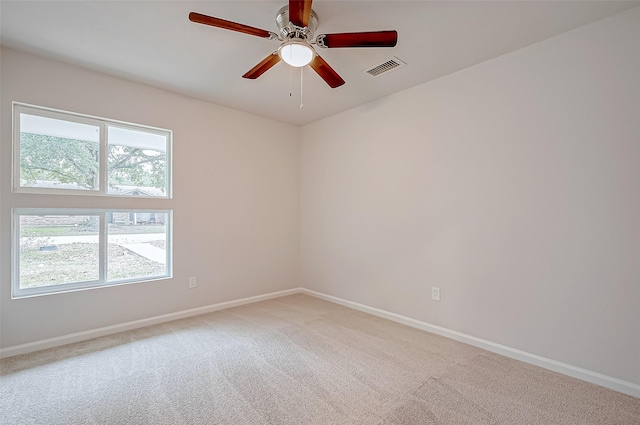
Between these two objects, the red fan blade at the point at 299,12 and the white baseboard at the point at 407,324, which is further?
the white baseboard at the point at 407,324

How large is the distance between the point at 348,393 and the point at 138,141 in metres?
3.22

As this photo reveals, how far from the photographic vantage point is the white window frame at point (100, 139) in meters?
2.54

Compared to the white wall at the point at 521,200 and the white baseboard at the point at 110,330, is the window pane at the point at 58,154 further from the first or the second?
the white wall at the point at 521,200

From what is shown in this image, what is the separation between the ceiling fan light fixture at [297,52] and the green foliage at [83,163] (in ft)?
6.96

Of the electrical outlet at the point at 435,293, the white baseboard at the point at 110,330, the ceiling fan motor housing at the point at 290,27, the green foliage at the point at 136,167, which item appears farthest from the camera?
the green foliage at the point at 136,167

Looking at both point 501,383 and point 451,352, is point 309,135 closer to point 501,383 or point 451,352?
point 451,352

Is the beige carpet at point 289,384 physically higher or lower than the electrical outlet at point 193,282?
lower

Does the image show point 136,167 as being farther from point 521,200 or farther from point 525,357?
point 525,357

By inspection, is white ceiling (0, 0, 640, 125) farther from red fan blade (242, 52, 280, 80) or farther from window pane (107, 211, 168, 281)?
window pane (107, 211, 168, 281)

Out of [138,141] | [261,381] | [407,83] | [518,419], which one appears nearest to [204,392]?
[261,381]

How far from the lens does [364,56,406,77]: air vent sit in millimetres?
2634

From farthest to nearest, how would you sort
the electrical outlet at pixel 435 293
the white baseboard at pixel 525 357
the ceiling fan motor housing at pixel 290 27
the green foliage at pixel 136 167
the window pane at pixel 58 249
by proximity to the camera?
the green foliage at pixel 136 167
the electrical outlet at pixel 435 293
the window pane at pixel 58 249
the white baseboard at pixel 525 357
the ceiling fan motor housing at pixel 290 27

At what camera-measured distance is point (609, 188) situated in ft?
6.77

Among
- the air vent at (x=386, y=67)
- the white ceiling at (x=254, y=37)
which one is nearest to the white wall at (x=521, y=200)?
the white ceiling at (x=254, y=37)
